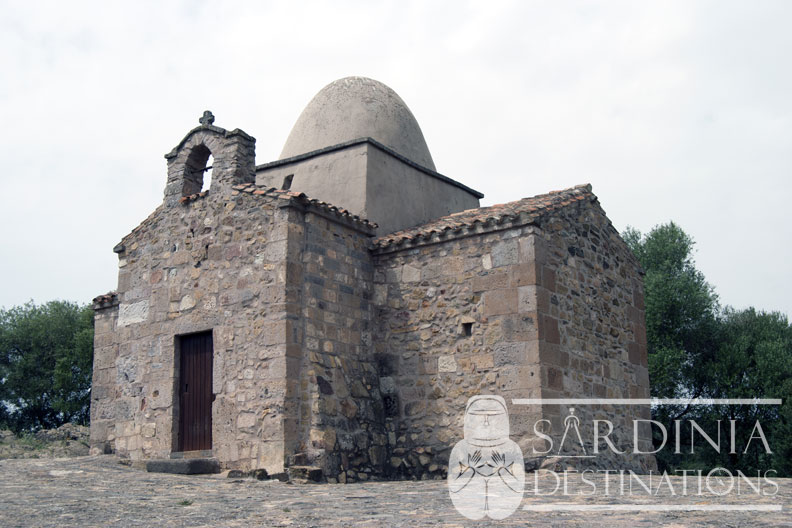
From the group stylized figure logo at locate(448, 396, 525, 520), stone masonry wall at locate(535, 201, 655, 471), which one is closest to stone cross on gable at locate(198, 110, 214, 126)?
stone masonry wall at locate(535, 201, 655, 471)

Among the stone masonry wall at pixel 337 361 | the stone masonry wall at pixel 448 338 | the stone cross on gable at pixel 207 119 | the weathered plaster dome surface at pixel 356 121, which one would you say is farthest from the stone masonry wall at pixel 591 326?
the stone cross on gable at pixel 207 119

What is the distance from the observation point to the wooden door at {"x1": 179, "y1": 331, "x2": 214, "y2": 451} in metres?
11.5

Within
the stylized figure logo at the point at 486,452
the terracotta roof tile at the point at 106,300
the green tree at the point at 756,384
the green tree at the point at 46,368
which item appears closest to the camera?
the stylized figure logo at the point at 486,452

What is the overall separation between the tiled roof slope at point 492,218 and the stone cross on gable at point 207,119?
3.18 metres

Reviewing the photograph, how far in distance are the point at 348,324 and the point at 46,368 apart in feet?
65.3

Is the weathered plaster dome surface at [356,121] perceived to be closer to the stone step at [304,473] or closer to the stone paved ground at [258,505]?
the stone step at [304,473]

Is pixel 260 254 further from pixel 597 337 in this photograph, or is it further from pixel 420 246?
pixel 597 337

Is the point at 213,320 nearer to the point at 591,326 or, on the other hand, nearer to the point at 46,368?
the point at 591,326

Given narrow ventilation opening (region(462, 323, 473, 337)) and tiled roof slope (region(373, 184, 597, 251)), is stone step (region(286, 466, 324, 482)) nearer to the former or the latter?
narrow ventilation opening (region(462, 323, 473, 337))

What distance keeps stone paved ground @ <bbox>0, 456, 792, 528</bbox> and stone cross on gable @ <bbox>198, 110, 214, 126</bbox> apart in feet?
17.9

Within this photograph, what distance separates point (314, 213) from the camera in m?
11.5

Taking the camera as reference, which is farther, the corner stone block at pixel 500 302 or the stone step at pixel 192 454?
the stone step at pixel 192 454

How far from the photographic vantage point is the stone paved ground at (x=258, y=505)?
21.0 ft

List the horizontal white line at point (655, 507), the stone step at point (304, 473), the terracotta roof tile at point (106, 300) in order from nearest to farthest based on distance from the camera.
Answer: the horizontal white line at point (655, 507), the stone step at point (304, 473), the terracotta roof tile at point (106, 300)
